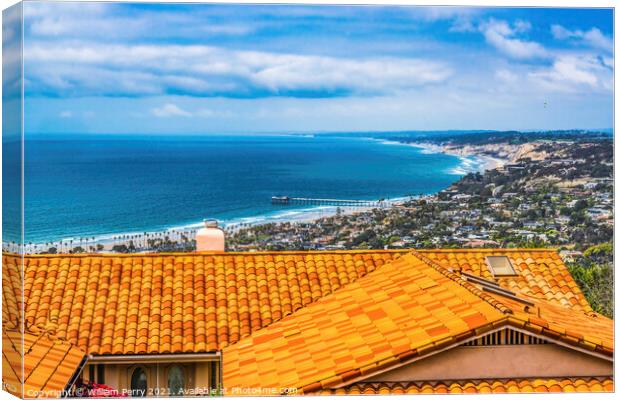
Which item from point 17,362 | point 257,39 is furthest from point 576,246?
point 17,362

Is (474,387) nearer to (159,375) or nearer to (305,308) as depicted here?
(305,308)

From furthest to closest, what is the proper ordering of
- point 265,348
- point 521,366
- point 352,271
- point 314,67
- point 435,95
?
point 435,95, point 314,67, point 352,271, point 265,348, point 521,366

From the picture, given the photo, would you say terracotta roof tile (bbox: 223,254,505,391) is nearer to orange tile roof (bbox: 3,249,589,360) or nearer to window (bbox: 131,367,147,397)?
orange tile roof (bbox: 3,249,589,360)

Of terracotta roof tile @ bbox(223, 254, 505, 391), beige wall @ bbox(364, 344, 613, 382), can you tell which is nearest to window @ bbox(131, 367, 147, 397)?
terracotta roof tile @ bbox(223, 254, 505, 391)

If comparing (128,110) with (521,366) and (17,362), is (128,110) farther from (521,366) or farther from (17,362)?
(521,366)

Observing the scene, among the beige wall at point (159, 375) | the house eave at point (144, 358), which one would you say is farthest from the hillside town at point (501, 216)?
the house eave at point (144, 358)

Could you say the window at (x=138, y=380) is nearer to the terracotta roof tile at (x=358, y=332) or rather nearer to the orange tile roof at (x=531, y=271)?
the terracotta roof tile at (x=358, y=332)
